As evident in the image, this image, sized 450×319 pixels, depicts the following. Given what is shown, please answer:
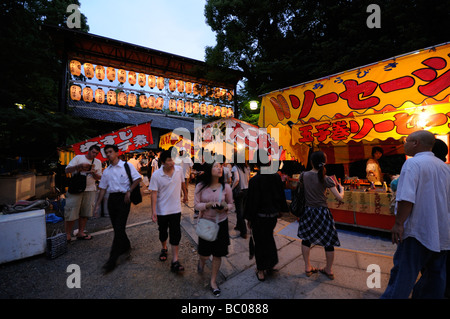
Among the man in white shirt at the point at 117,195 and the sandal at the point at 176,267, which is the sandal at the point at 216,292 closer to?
the sandal at the point at 176,267

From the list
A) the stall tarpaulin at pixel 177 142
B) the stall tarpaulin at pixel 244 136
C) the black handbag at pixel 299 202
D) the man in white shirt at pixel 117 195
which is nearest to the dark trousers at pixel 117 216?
the man in white shirt at pixel 117 195

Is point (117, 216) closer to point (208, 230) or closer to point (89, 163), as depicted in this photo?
point (89, 163)

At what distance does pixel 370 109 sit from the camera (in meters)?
4.56

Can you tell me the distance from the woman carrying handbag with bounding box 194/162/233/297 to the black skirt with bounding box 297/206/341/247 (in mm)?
1400

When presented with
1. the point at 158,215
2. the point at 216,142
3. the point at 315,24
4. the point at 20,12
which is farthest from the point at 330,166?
the point at 20,12

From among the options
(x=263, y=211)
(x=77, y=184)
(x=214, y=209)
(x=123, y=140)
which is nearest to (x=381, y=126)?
(x=263, y=211)

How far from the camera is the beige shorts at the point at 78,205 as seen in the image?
183 inches

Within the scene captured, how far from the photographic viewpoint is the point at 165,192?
11.6 ft

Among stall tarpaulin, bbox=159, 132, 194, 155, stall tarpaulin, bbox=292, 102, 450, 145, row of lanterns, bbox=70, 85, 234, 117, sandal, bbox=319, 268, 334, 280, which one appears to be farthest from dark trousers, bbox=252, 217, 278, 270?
row of lanterns, bbox=70, 85, 234, 117

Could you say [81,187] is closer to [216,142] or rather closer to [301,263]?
[301,263]

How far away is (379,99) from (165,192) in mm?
5249

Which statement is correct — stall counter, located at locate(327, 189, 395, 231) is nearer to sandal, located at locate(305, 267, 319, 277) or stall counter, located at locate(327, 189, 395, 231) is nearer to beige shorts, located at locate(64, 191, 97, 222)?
sandal, located at locate(305, 267, 319, 277)

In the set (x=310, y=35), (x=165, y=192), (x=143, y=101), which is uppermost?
(x=310, y=35)

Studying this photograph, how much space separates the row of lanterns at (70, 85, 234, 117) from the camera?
12552 millimetres
